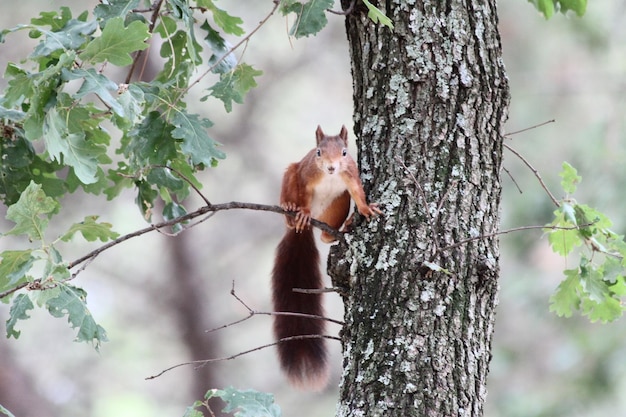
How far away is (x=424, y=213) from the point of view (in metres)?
1.89

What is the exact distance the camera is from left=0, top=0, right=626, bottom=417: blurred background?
5359 mm

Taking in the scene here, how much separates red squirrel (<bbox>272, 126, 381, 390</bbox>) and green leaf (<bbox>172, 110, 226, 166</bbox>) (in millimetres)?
358

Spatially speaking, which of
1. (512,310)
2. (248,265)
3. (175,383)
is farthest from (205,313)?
(512,310)

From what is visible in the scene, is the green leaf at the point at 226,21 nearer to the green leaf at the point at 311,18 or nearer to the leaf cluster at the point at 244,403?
the green leaf at the point at 311,18

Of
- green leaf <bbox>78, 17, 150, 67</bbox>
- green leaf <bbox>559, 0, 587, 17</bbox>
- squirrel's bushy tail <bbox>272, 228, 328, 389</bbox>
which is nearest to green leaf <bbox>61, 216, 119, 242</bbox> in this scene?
green leaf <bbox>78, 17, 150, 67</bbox>

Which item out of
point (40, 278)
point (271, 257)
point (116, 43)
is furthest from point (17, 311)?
point (271, 257)

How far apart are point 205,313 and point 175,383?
161cm

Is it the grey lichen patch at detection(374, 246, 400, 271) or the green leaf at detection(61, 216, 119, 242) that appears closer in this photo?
the grey lichen patch at detection(374, 246, 400, 271)

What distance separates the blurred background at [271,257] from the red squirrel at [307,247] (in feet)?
8.96

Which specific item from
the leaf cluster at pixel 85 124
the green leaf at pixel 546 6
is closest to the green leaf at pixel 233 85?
the leaf cluster at pixel 85 124

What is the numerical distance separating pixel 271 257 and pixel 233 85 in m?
4.77

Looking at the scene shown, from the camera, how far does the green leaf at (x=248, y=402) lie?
5.82 feet

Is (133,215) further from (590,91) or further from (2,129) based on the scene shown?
(2,129)

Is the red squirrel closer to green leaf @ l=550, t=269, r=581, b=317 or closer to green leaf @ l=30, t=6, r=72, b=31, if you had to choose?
green leaf @ l=550, t=269, r=581, b=317
